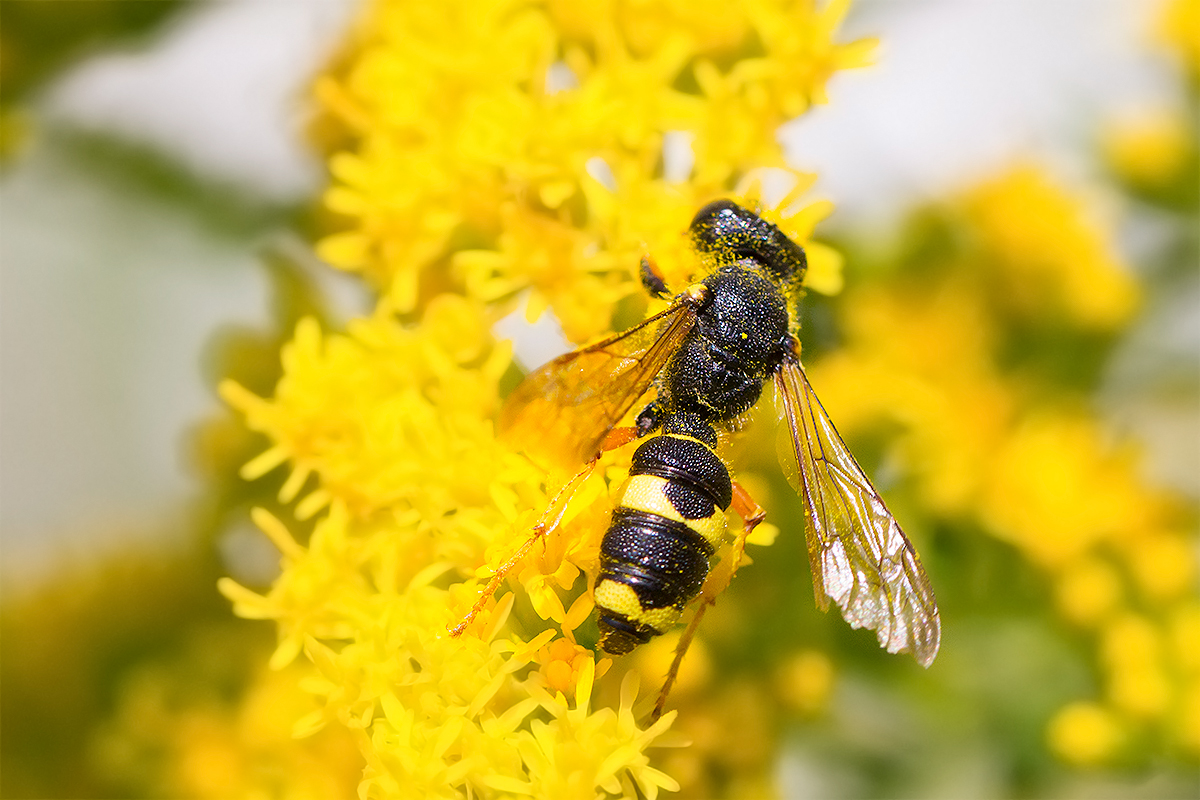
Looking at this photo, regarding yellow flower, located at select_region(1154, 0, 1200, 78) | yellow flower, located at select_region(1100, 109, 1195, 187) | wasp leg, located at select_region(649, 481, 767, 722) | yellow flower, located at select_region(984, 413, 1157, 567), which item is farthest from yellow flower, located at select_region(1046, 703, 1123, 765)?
yellow flower, located at select_region(1154, 0, 1200, 78)

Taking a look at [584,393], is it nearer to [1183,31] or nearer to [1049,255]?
[1049,255]

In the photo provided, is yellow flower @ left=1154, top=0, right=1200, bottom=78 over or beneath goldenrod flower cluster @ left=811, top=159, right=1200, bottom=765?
over

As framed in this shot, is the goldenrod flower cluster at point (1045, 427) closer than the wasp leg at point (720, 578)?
No

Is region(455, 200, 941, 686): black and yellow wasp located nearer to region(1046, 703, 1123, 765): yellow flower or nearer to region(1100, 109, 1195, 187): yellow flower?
region(1046, 703, 1123, 765): yellow flower

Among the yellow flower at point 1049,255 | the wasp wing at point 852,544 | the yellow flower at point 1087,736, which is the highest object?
the yellow flower at point 1049,255

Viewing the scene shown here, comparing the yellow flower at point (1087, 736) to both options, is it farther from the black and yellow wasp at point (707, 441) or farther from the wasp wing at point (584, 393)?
the wasp wing at point (584, 393)

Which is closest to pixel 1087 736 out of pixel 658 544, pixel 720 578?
A: pixel 720 578

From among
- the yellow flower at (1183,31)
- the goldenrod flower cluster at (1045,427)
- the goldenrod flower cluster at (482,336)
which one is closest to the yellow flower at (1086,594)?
the goldenrod flower cluster at (1045,427)

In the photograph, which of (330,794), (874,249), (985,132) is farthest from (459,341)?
(985,132)
